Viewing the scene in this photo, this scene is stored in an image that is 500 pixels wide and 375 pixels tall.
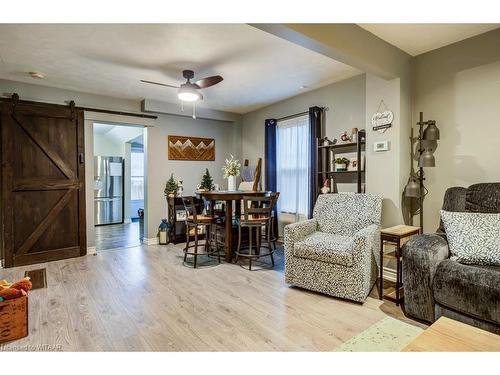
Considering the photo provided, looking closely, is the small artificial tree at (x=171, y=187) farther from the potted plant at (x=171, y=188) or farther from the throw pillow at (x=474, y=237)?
the throw pillow at (x=474, y=237)

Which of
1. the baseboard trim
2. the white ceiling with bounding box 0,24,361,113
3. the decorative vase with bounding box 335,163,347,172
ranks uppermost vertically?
the white ceiling with bounding box 0,24,361,113

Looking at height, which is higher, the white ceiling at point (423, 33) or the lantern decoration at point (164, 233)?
the white ceiling at point (423, 33)

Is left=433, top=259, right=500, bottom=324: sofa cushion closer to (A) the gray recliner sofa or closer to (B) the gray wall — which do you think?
(A) the gray recliner sofa

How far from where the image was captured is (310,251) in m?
2.76

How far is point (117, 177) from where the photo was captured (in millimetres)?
7617

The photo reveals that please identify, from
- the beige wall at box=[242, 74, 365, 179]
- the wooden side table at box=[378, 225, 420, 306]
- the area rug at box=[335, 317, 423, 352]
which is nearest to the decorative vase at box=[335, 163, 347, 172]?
the beige wall at box=[242, 74, 365, 179]

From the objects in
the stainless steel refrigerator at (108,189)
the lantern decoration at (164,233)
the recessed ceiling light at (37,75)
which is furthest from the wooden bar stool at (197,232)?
the stainless steel refrigerator at (108,189)

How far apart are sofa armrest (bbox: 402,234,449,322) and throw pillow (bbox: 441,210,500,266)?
0.33 ft

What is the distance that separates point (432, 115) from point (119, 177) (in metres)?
7.21

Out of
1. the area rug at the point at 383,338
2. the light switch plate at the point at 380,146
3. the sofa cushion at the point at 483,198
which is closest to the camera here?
the area rug at the point at 383,338

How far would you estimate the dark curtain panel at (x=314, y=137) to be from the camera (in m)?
4.14

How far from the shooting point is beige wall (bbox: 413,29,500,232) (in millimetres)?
2625

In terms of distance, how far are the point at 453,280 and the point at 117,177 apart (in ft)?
25.0

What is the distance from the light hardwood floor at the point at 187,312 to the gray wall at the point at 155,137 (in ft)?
5.34
